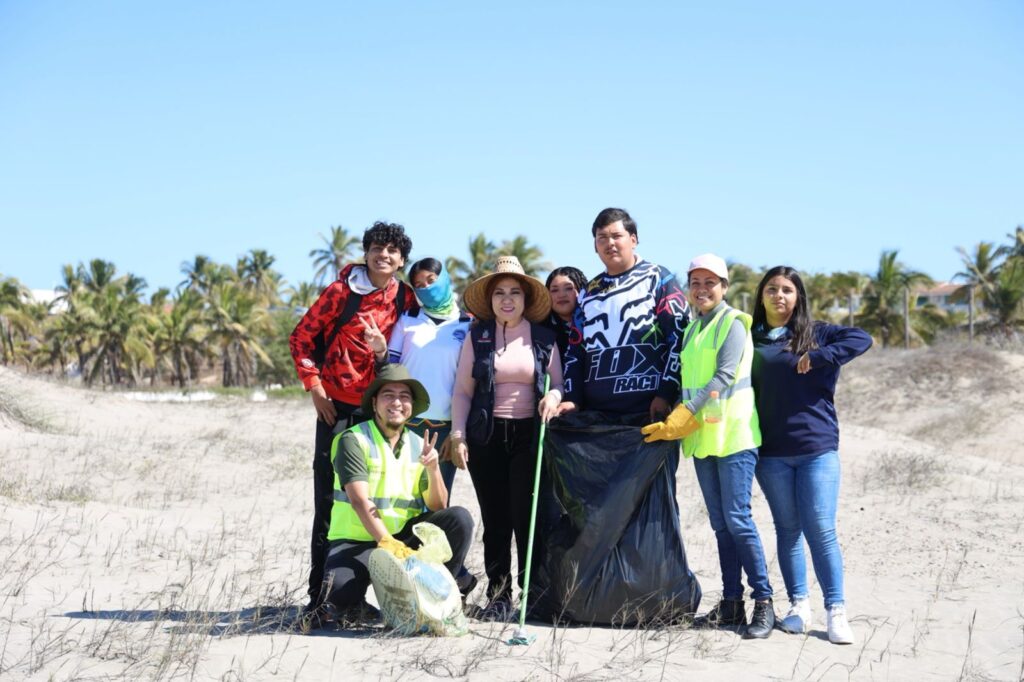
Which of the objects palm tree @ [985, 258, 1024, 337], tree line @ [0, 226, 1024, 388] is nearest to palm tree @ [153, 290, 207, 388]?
tree line @ [0, 226, 1024, 388]

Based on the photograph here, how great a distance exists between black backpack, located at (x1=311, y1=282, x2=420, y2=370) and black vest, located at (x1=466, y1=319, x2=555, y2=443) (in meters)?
0.39

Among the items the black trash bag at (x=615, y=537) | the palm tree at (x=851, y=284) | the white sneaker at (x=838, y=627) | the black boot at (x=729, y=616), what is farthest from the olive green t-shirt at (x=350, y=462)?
the palm tree at (x=851, y=284)

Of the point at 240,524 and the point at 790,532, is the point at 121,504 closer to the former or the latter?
the point at 240,524

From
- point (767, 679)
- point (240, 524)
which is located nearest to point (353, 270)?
point (767, 679)

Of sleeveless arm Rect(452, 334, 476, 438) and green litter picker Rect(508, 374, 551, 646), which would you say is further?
sleeveless arm Rect(452, 334, 476, 438)

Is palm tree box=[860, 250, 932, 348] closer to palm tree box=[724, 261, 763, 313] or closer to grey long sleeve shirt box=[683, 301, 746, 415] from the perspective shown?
palm tree box=[724, 261, 763, 313]

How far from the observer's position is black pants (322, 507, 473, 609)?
4.06m

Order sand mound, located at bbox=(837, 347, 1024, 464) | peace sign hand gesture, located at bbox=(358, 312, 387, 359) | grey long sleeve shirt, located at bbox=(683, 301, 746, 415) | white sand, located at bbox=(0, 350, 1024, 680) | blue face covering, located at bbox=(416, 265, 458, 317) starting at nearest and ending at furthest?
white sand, located at bbox=(0, 350, 1024, 680) < grey long sleeve shirt, located at bbox=(683, 301, 746, 415) < peace sign hand gesture, located at bbox=(358, 312, 387, 359) < blue face covering, located at bbox=(416, 265, 458, 317) < sand mound, located at bbox=(837, 347, 1024, 464)

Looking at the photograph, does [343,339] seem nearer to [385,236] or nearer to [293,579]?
[385,236]

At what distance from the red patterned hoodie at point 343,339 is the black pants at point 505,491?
704 mm

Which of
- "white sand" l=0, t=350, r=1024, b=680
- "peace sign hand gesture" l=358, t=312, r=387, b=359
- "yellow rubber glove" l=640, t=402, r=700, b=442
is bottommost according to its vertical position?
"white sand" l=0, t=350, r=1024, b=680

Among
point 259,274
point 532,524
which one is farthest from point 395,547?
point 259,274

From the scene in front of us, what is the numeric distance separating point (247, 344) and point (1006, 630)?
44.9 metres

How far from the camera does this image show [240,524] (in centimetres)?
731
